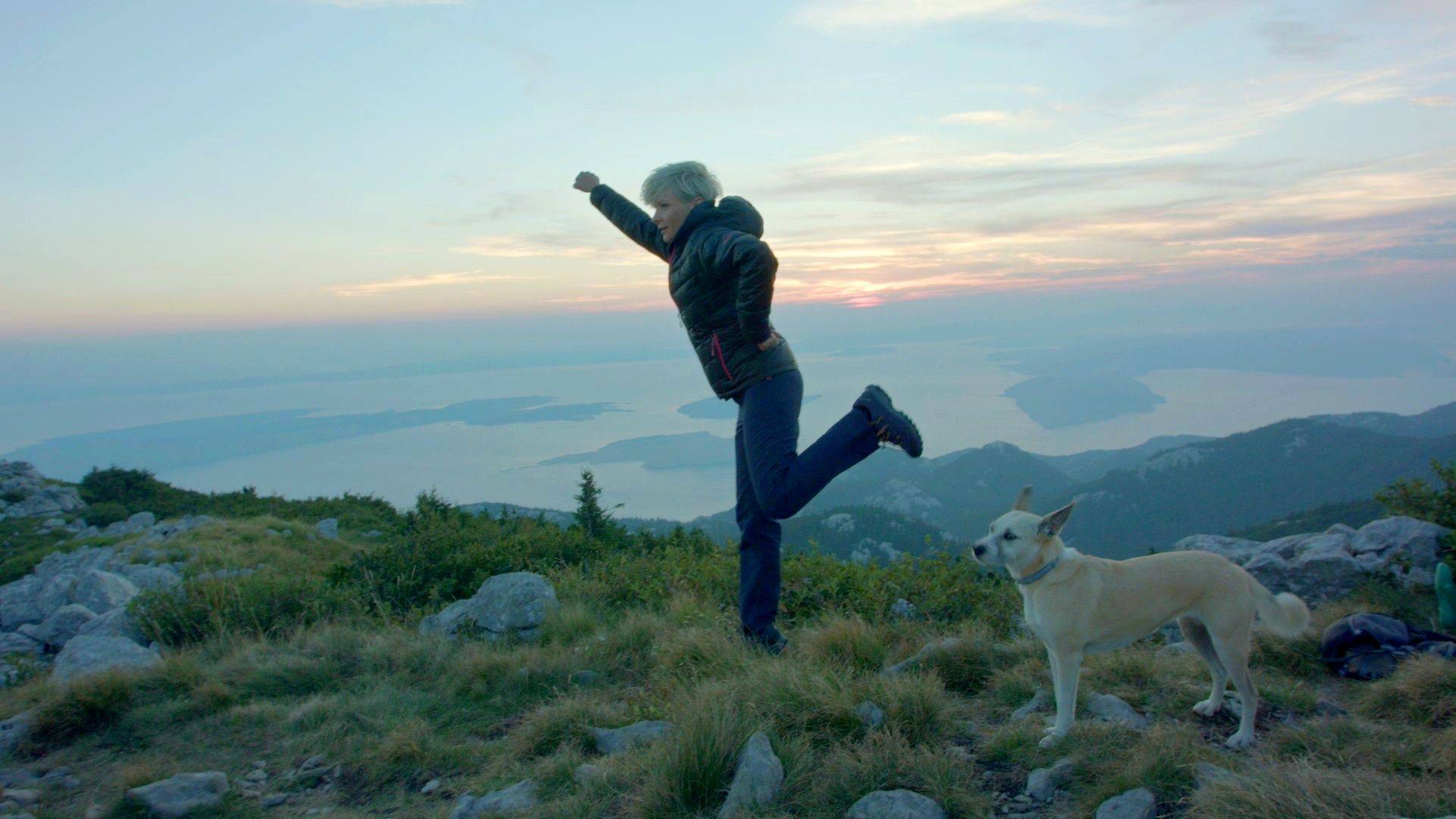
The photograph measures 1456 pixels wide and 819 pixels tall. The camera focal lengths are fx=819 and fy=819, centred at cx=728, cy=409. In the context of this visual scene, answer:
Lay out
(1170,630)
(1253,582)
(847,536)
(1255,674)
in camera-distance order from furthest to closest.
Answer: (847,536) < (1170,630) < (1255,674) < (1253,582)

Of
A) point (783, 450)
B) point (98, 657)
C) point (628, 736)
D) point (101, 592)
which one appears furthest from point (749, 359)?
point (101, 592)

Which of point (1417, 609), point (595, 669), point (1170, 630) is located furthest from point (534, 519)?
point (1417, 609)

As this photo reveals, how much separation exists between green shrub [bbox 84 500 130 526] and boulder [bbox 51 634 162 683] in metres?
14.6

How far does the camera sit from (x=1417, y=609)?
17.9ft

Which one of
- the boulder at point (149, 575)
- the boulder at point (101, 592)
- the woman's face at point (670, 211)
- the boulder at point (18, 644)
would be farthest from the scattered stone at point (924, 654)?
the boulder at point (149, 575)

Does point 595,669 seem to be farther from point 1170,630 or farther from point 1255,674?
point 1170,630

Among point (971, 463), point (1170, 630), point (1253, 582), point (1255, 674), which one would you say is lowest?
point (971, 463)

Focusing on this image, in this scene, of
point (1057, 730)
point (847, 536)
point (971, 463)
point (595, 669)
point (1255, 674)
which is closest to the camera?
point (1057, 730)

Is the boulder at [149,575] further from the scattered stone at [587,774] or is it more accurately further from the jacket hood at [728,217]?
the jacket hood at [728,217]

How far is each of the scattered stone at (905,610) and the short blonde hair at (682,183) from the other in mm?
3140

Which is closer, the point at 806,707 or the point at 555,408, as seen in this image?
the point at 806,707

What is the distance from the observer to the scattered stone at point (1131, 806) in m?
2.77

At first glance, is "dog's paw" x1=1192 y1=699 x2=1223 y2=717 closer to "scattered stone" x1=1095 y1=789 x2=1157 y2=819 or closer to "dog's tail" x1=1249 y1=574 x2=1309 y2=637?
"dog's tail" x1=1249 y1=574 x2=1309 y2=637

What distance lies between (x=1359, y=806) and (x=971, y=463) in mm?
36351
